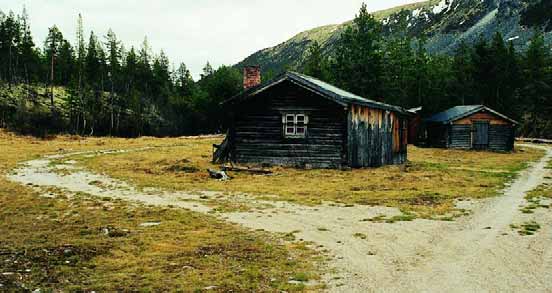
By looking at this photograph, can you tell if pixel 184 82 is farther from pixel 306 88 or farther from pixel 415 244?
pixel 415 244

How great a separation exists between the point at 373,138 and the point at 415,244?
1794 centimetres

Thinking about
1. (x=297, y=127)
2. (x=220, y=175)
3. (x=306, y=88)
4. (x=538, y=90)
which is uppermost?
(x=538, y=90)

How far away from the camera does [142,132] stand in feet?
253

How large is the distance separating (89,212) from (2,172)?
1274 cm

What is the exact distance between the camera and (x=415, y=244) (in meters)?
9.57

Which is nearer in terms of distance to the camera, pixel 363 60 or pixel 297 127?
pixel 297 127

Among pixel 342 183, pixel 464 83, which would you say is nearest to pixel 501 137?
pixel 464 83

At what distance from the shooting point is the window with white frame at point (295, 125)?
25641 mm

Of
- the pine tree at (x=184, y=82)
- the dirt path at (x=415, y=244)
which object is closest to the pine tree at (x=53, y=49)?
the pine tree at (x=184, y=82)

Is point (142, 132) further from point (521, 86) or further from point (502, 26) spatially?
point (502, 26)

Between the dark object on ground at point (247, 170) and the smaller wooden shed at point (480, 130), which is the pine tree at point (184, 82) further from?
the dark object on ground at point (247, 170)

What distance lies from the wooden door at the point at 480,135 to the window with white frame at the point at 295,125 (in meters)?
27.0

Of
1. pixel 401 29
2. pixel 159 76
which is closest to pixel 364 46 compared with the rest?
pixel 401 29

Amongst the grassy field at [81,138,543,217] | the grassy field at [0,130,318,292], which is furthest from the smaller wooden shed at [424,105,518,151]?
the grassy field at [0,130,318,292]
